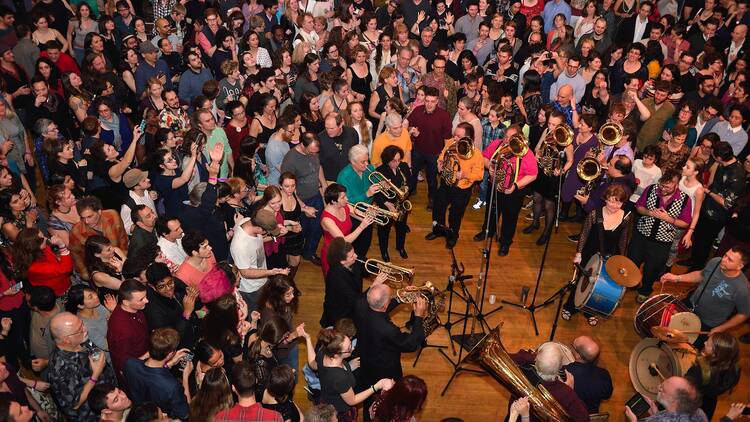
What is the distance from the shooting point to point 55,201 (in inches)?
217

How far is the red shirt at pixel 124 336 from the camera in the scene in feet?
14.4

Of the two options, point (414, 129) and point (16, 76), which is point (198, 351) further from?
point (16, 76)

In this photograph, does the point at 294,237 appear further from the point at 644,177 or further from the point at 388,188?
the point at 644,177

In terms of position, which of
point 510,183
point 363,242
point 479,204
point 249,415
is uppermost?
point 510,183

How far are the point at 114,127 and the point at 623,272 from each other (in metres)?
5.50

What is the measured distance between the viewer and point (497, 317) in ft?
21.2

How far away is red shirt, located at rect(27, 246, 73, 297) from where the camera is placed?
5047mm

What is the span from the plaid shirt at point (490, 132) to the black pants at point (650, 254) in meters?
1.90

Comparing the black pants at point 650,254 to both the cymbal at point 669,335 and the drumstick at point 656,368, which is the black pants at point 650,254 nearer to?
the cymbal at point 669,335

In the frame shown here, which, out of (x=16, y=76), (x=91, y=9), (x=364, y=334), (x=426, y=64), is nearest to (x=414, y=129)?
(x=426, y=64)

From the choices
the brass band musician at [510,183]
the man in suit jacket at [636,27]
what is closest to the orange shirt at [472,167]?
the brass band musician at [510,183]

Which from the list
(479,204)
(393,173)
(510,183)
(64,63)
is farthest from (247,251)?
(64,63)

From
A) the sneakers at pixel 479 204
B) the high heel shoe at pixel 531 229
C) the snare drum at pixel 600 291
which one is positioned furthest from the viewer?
the sneakers at pixel 479 204

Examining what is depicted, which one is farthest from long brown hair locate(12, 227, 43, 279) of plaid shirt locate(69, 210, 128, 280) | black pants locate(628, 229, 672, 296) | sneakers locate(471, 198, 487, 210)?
black pants locate(628, 229, 672, 296)
